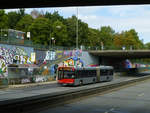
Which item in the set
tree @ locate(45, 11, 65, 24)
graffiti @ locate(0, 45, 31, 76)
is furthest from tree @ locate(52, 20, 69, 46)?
graffiti @ locate(0, 45, 31, 76)

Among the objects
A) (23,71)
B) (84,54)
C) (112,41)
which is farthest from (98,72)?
(112,41)

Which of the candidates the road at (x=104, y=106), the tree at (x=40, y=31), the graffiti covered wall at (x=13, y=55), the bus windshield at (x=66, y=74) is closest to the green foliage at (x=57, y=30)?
the tree at (x=40, y=31)

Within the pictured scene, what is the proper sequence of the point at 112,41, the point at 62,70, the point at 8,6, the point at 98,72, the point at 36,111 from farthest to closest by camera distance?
1. the point at 112,41
2. the point at 98,72
3. the point at 62,70
4. the point at 8,6
5. the point at 36,111

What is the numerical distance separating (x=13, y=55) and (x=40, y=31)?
118 ft

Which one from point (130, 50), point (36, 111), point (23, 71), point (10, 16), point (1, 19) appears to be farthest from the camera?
point (10, 16)

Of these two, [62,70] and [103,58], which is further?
[103,58]

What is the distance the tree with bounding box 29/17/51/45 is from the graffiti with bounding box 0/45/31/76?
30.9 metres

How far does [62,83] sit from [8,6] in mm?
20462

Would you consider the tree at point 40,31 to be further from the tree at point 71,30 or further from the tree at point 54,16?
the tree at point 54,16

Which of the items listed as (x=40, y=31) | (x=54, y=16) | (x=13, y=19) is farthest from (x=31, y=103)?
(x=13, y=19)

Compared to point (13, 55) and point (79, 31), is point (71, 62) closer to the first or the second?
point (13, 55)

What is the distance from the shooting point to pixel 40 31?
267 feet

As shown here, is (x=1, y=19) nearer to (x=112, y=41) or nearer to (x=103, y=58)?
(x=103, y=58)

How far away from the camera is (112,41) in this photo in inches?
5335
